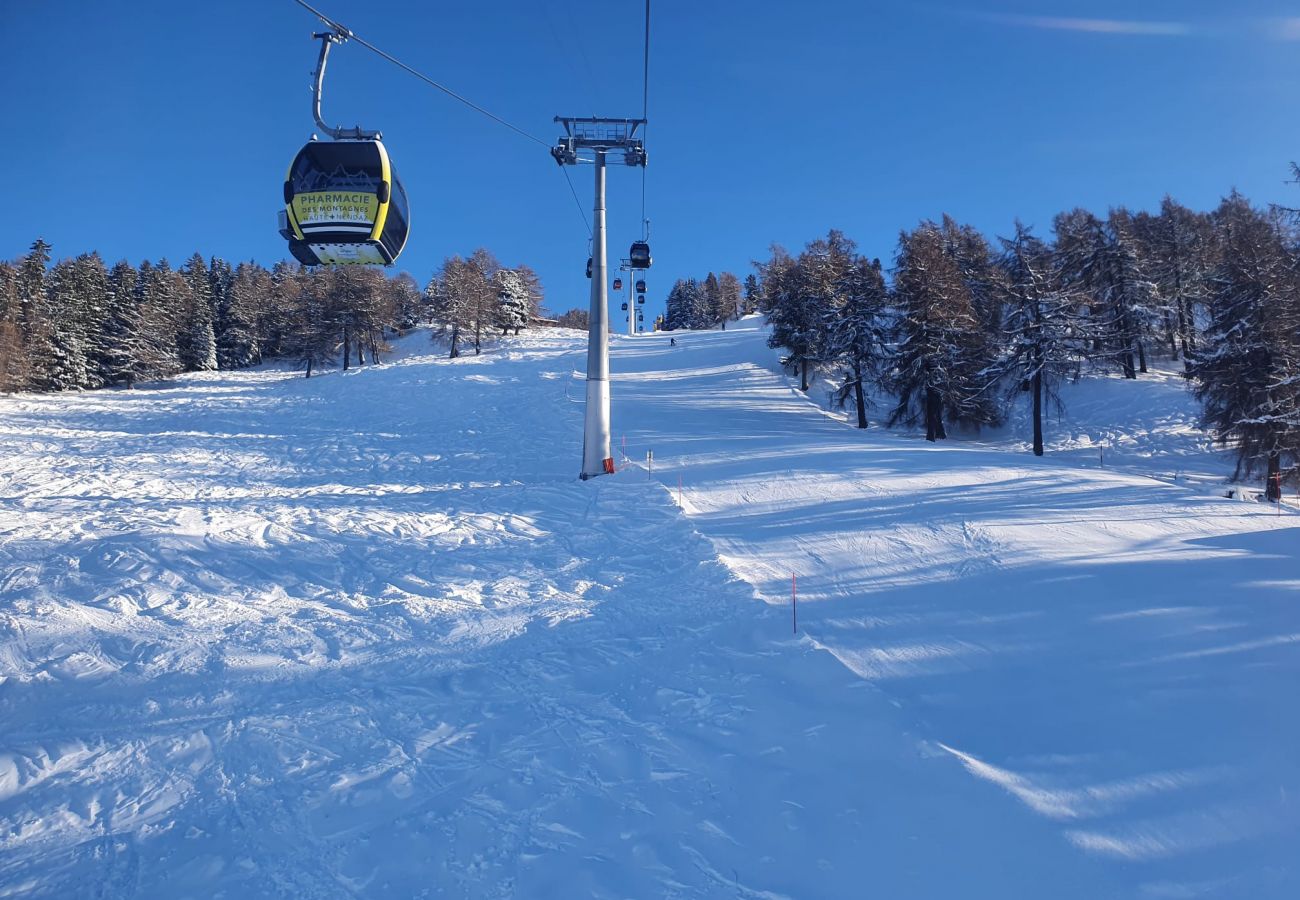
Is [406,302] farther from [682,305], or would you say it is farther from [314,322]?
[682,305]

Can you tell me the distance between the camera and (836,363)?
3591 cm

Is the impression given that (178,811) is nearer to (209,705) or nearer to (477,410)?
(209,705)

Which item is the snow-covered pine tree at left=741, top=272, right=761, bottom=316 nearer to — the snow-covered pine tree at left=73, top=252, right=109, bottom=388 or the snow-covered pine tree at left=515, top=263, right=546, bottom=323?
the snow-covered pine tree at left=515, top=263, right=546, bottom=323

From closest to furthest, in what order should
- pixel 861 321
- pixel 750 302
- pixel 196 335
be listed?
pixel 861 321 < pixel 196 335 < pixel 750 302

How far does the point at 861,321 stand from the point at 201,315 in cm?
6540

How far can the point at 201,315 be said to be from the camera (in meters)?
63.8

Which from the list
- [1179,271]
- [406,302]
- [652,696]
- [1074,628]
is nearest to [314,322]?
[406,302]

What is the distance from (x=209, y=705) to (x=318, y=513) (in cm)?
857

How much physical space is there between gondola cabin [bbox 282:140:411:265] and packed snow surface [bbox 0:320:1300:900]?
6000mm

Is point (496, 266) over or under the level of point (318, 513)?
over

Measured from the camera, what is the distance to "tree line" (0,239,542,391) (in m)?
48.8

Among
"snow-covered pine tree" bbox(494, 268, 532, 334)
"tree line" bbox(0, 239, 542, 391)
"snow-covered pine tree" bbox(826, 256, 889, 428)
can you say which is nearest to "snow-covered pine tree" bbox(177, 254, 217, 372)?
"tree line" bbox(0, 239, 542, 391)

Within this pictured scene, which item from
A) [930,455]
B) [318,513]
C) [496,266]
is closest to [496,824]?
[318,513]

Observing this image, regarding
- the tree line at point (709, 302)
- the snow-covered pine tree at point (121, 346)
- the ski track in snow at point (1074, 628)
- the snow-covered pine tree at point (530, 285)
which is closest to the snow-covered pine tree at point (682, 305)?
the tree line at point (709, 302)
